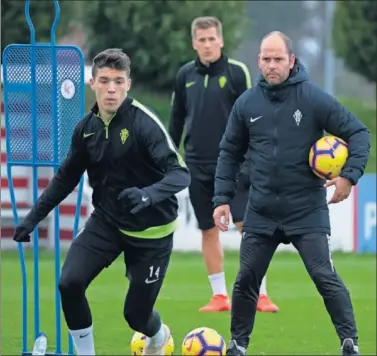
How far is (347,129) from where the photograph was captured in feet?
25.8

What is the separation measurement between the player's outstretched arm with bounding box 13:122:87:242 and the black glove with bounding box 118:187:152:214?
722mm

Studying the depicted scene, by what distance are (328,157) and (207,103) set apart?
294 cm

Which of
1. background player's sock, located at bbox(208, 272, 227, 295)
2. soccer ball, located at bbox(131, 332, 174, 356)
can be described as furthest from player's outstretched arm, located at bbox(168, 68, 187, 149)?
soccer ball, located at bbox(131, 332, 174, 356)

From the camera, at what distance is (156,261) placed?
7859 mm

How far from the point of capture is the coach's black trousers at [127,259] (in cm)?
775

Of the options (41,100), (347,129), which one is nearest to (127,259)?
(41,100)

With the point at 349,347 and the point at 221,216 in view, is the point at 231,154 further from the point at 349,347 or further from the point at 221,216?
the point at 349,347

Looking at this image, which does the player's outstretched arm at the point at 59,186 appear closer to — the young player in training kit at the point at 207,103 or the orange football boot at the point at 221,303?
the young player in training kit at the point at 207,103

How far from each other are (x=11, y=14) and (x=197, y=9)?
11.6ft

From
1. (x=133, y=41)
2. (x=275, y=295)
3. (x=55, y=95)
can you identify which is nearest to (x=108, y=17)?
(x=133, y=41)

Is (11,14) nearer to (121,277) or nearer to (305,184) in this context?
(121,277)

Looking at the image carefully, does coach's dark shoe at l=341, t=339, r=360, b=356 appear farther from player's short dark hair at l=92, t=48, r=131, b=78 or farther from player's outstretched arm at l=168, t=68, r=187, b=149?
player's outstretched arm at l=168, t=68, r=187, b=149

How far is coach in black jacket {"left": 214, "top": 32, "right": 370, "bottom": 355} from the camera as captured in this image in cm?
788

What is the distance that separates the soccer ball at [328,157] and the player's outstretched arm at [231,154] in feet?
1.79
